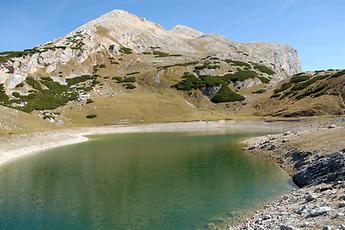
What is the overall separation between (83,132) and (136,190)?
10404 centimetres

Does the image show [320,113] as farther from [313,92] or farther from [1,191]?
[1,191]

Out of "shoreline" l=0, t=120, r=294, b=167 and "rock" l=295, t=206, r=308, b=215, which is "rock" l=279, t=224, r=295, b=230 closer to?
"rock" l=295, t=206, r=308, b=215

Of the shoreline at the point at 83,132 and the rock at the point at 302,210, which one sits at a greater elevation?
the shoreline at the point at 83,132

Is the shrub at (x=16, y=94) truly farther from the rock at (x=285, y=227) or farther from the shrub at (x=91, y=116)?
the rock at (x=285, y=227)

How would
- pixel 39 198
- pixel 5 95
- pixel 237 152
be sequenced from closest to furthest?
pixel 39 198, pixel 237 152, pixel 5 95

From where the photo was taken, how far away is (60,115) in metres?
170

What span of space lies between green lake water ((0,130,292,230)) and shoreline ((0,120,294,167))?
42.2 feet

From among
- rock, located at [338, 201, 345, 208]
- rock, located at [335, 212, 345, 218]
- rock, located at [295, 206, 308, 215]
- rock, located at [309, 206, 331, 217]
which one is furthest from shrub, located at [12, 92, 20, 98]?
rock, located at [335, 212, 345, 218]

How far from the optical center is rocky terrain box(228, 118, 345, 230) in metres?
23.1

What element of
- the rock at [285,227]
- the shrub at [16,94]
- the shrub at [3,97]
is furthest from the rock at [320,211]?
the shrub at [16,94]

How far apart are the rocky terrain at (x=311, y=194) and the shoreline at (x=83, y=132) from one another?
52.0 m

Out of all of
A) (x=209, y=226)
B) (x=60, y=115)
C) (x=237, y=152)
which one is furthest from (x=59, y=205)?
(x=60, y=115)

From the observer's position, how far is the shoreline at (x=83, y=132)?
83.0 metres

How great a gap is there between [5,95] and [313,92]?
459 ft
